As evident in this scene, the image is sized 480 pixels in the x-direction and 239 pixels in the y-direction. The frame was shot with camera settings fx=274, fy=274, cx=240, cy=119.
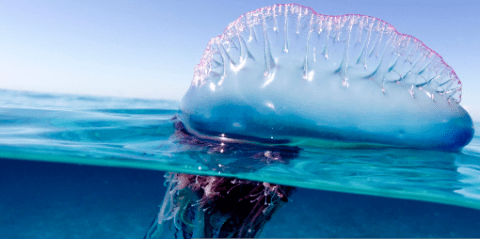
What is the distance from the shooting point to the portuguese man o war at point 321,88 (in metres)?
2.11

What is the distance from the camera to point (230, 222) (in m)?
2.56

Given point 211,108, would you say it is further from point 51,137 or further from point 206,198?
point 51,137

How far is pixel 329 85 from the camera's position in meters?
2.10

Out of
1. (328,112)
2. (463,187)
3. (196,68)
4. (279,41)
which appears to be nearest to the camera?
(328,112)

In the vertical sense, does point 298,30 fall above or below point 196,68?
above

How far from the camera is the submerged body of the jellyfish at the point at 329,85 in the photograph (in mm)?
2102

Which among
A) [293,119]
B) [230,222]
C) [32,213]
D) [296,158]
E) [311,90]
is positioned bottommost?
[32,213]

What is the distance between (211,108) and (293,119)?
68 centimetres

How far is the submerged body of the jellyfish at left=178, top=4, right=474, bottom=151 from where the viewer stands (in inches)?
82.7

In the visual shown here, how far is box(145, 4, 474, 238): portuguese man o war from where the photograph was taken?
2.11 m

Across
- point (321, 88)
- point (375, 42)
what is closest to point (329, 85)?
point (321, 88)

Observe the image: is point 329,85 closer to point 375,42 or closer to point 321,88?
point 321,88

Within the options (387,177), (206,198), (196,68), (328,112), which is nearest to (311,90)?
(328,112)

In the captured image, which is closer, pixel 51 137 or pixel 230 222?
pixel 230 222
